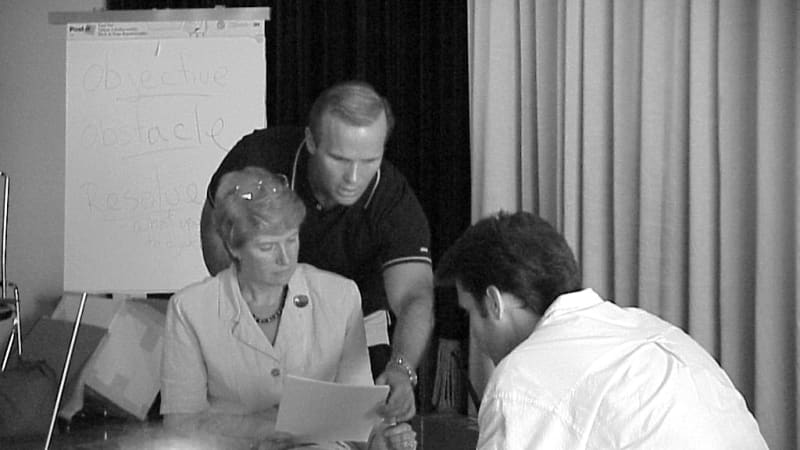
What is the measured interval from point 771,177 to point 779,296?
311 mm

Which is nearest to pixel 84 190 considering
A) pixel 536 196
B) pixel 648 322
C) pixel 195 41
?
pixel 195 41

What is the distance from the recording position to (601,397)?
1.49 meters

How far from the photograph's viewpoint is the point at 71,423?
2682 millimetres

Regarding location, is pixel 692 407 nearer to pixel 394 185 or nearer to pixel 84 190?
pixel 394 185

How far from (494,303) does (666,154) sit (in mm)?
1334

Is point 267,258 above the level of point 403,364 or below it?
above

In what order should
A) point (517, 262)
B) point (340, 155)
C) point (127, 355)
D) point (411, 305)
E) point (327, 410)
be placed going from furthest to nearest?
1. point (127, 355)
2. point (411, 305)
3. point (340, 155)
4. point (327, 410)
5. point (517, 262)

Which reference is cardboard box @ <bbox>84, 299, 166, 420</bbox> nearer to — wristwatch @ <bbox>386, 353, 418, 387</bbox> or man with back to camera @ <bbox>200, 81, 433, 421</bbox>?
man with back to camera @ <bbox>200, 81, 433, 421</bbox>

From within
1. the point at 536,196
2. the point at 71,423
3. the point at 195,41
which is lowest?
the point at 71,423

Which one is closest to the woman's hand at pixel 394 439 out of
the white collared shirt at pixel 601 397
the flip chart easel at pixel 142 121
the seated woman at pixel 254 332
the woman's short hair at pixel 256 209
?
the seated woman at pixel 254 332

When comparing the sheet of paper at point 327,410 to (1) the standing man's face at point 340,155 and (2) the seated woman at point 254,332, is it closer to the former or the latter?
(2) the seated woman at point 254,332

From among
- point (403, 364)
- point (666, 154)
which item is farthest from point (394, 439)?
point (666, 154)

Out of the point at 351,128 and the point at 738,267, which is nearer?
the point at 351,128

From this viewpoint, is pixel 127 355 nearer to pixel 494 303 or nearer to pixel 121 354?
pixel 121 354
